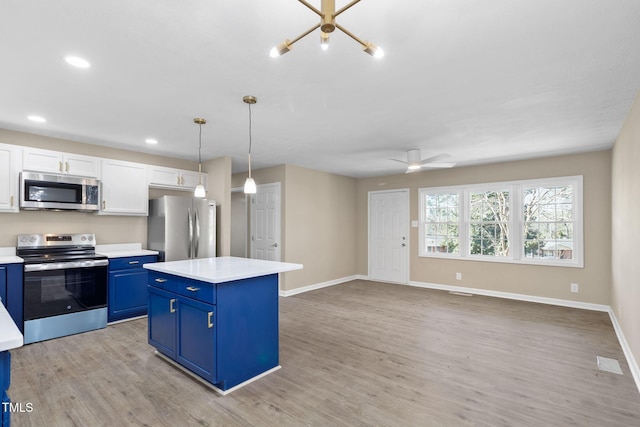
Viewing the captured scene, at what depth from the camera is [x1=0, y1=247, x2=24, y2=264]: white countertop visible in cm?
330

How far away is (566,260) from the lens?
4.99 metres

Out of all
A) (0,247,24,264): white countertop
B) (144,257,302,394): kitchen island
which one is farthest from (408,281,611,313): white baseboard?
(0,247,24,264): white countertop

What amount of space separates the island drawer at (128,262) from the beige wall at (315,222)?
7.18 feet

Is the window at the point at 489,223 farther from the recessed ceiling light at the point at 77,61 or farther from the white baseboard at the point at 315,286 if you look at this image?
the recessed ceiling light at the point at 77,61

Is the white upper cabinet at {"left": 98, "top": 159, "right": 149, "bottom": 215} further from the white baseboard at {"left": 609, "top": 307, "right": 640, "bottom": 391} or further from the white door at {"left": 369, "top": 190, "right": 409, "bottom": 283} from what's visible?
the white baseboard at {"left": 609, "top": 307, "right": 640, "bottom": 391}

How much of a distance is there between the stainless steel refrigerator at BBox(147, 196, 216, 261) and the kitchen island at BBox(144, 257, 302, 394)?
1605mm

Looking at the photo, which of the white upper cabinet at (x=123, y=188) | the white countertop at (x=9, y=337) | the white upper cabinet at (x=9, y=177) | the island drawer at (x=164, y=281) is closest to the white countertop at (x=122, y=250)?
the white upper cabinet at (x=123, y=188)

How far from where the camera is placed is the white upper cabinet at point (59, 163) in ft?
12.2

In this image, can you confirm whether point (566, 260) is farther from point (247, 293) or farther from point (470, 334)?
point (247, 293)

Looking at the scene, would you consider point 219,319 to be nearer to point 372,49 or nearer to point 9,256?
point 372,49

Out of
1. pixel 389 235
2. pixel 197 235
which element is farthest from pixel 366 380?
pixel 389 235

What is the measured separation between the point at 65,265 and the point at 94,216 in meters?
0.96

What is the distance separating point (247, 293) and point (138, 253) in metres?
2.56

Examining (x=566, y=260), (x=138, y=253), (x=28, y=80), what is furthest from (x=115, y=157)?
(x=566, y=260)
